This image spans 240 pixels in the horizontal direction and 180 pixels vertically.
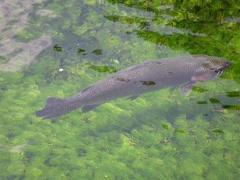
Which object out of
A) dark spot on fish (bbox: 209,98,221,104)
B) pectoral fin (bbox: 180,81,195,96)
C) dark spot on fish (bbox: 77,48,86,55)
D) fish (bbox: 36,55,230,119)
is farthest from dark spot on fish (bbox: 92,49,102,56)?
dark spot on fish (bbox: 209,98,221,104)

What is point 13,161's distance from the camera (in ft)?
17.9

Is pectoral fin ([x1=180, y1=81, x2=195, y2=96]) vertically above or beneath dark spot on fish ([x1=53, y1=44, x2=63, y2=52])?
beneath

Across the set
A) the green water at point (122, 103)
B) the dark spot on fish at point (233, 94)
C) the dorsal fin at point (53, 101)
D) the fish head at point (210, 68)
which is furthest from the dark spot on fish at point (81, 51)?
the dark spot on fish at point (233, 94)

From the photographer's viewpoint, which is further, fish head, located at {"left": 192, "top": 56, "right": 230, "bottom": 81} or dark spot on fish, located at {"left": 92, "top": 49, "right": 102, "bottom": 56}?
dark spot on fish, located at {"left": 92, "top": 49, "right": 102, "bottom": 56}

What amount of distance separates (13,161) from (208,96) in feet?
9.74

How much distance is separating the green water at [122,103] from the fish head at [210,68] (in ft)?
1.06

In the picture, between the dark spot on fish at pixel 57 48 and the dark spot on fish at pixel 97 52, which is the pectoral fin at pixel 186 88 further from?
the dark spot on fish at pixel 57 48

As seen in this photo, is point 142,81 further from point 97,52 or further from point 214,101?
point 97,52

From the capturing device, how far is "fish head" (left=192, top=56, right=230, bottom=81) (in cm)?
625

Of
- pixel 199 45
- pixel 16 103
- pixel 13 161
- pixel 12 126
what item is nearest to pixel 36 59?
pixel 16 103

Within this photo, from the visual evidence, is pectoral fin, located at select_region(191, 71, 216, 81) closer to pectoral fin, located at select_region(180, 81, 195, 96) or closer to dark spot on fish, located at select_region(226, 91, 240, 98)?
pectoral fin, located at select_region(180, 81, 195, 96)

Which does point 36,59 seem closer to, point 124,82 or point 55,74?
point 55,74

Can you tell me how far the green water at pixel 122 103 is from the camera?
555 cm

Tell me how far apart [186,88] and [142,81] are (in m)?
0.70
